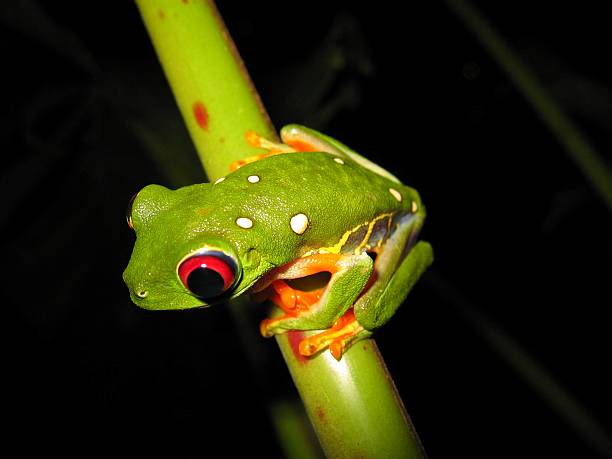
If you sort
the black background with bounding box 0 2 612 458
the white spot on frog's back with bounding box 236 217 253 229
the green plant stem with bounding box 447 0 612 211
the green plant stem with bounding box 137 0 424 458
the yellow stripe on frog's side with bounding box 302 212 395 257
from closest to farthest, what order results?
the green plant stem with bounding box 137 0 424 458 < the white spot on frog's back with bounding box 236 217 253 229 < the yellow stripe on frog's side with bounding box 302 212 395 257 < the green plant stem with bounding box 447 0 612 211 < the black background with bounding box 0 2 612 458

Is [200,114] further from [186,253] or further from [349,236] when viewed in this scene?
[349,236]

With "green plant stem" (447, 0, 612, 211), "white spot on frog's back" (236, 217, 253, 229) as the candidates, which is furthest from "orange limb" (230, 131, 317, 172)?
"green plant stem" (447, 0, 612, 211)

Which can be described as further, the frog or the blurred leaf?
the blurred leaf

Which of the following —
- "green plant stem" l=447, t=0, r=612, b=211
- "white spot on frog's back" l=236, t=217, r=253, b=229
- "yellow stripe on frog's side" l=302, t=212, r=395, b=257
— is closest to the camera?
"white spot on frog's back" l=236, t=217, r=253, b=229

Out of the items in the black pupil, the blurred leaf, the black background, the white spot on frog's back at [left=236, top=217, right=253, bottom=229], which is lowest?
the black background

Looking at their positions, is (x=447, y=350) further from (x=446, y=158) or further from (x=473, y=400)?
(x=446, y=158)

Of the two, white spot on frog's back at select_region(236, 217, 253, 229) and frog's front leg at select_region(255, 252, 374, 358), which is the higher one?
white spot on frog's back at select_region(236, 217, 253, 229)

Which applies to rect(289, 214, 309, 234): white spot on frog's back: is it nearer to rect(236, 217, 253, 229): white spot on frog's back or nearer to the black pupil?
rect(236, 217, 253, 229): white spot on frog's back
